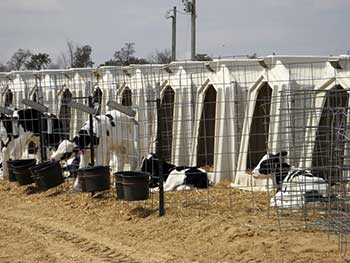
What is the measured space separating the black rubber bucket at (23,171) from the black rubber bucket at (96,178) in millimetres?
2626

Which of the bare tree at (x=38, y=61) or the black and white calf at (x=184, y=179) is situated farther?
the bare tree at (x=38, y=61)

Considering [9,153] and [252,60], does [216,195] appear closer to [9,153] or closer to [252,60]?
[252,60]

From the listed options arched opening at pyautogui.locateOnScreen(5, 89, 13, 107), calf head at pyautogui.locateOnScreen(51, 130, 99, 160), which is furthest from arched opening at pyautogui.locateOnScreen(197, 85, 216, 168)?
arched opening at pyautogui.locateOnScreen(5, 89, 13, 107)

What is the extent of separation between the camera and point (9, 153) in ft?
51.4

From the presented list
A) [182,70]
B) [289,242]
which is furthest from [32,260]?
[182,70]

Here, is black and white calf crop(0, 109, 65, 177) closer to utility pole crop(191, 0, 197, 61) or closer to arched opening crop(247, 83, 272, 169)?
arched opening crop(247, 83, 272, 169)

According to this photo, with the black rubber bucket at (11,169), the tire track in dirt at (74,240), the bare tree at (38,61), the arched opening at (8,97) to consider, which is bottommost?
the tire track in dirt at (74,240)

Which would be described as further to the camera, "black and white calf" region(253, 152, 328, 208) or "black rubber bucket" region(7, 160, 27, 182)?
"black rubber bucket" region(7, 160, 27, 182)

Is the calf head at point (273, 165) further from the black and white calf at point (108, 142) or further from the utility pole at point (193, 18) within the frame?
the utility pole at point (193, 18)

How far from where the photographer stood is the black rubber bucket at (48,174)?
12.6 meters

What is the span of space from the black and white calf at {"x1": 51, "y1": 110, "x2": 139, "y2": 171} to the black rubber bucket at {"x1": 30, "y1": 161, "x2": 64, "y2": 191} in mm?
499

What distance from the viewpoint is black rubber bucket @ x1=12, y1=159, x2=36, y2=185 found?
1334cm

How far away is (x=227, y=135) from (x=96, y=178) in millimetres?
3228

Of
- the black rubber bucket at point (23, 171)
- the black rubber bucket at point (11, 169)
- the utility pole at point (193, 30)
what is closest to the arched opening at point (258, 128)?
the black rubber bucket at point (23, 171)
